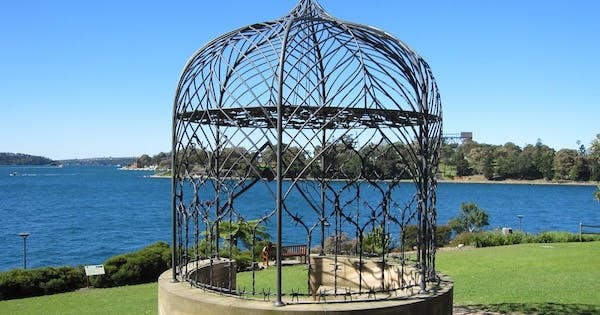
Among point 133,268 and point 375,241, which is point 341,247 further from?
point 133,268

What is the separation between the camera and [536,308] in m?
12.4

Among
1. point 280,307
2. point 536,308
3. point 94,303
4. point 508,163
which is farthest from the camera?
point 508,163

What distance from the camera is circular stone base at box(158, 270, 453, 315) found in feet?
24.0

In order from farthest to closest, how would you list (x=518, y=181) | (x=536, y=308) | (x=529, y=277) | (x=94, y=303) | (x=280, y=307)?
(x=518, y=181) < (x=529, y=277) < (x=94, y=303) < (x=536, y=308) < (x=280, y=307)

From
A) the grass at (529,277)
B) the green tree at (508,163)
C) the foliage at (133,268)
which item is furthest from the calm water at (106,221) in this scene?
the grass at (529,277)

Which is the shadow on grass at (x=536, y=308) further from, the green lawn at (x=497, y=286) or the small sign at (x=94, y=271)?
the small sign at (x=94, y=271)

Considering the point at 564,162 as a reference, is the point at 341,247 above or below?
below

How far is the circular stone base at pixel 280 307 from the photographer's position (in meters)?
7.32

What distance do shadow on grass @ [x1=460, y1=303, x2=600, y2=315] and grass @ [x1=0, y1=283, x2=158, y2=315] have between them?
8066mm

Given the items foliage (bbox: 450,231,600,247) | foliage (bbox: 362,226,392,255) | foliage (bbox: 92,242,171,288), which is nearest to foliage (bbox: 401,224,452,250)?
foliage (bbox: 450,231,600,247)

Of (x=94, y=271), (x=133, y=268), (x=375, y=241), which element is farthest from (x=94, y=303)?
(x=375, y=241)

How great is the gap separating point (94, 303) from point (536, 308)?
13102mm

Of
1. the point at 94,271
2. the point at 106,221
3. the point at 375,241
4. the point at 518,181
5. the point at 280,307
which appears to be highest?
the point at 280,307

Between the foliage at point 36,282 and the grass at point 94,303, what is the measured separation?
3.04 feet
